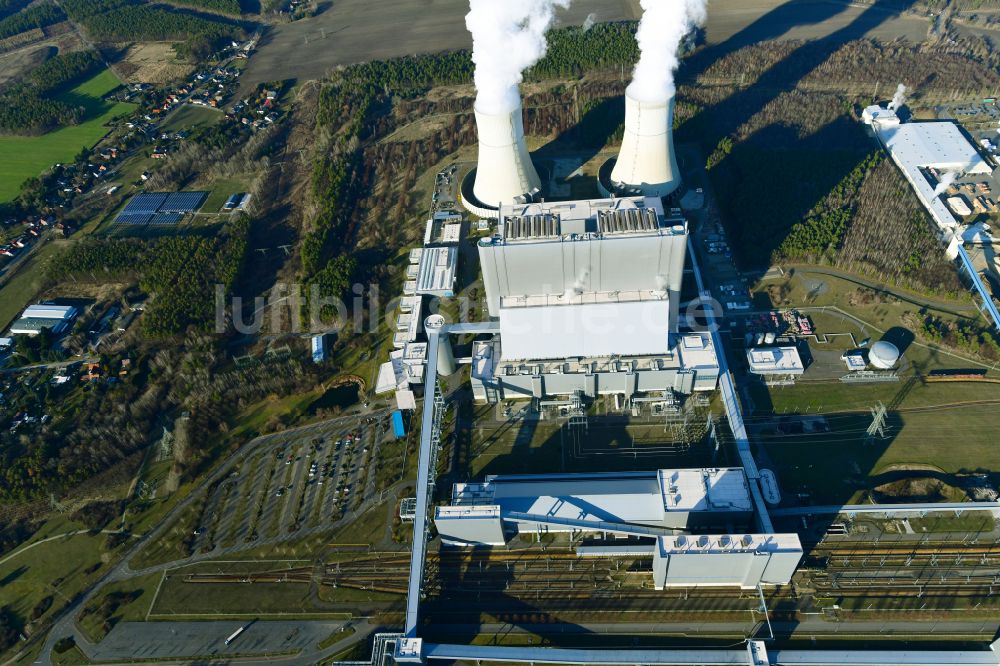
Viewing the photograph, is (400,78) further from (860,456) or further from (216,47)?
(860,456)

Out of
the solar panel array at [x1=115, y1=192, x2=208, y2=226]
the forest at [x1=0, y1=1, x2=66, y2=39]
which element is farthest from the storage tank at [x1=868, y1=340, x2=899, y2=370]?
the forest at [x1=0, y1=1, x2=66, y2=39]

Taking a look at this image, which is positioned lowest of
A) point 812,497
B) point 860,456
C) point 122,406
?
point 812,497

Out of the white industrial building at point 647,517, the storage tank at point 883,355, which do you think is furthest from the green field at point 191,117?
the storage tank at point 883,355

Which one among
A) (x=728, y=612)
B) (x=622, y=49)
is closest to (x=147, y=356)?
(x=728, y=612)

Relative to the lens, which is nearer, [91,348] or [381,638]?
[381,638]

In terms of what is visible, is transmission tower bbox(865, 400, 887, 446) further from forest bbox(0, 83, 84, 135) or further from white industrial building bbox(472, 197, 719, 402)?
forest bbox(0, 83, 84, 135)

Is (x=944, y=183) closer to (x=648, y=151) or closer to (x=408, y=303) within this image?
(x=648, y=151)

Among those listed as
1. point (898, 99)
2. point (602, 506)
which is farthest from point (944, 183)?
point (602, 506)
